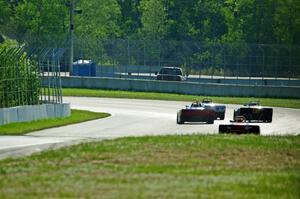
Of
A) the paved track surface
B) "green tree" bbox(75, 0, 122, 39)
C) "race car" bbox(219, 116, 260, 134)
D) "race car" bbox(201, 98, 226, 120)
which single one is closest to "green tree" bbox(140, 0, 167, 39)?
"green tree" bbox(75, 0, 122, 39)

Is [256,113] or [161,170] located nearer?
[161,170]

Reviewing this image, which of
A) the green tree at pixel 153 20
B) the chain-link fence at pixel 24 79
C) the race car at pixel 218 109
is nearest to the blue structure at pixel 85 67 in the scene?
the chain-link fence at pixel 24 79

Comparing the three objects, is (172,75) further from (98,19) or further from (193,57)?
(98,19)

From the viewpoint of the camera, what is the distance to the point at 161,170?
21.5m

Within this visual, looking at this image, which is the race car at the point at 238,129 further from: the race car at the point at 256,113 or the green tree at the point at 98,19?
the green tree at the point at 98,19

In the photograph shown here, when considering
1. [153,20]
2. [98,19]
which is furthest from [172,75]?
[153,20]

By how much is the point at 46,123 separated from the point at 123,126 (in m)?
2.79

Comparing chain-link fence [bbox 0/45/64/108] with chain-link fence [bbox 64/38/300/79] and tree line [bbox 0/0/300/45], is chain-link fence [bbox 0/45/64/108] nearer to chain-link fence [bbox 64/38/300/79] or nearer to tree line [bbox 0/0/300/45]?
chain-link fence [bbox 64/38/300/79]

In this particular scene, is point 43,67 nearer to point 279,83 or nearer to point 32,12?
point 279,83

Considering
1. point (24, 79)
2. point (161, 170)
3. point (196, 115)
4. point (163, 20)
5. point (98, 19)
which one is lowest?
point (196, 115)

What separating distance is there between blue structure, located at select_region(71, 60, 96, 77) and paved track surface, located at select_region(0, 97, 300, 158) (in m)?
15.8

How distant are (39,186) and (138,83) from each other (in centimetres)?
5372

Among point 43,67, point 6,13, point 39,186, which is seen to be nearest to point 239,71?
point 43,67

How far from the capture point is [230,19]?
4304 inches
